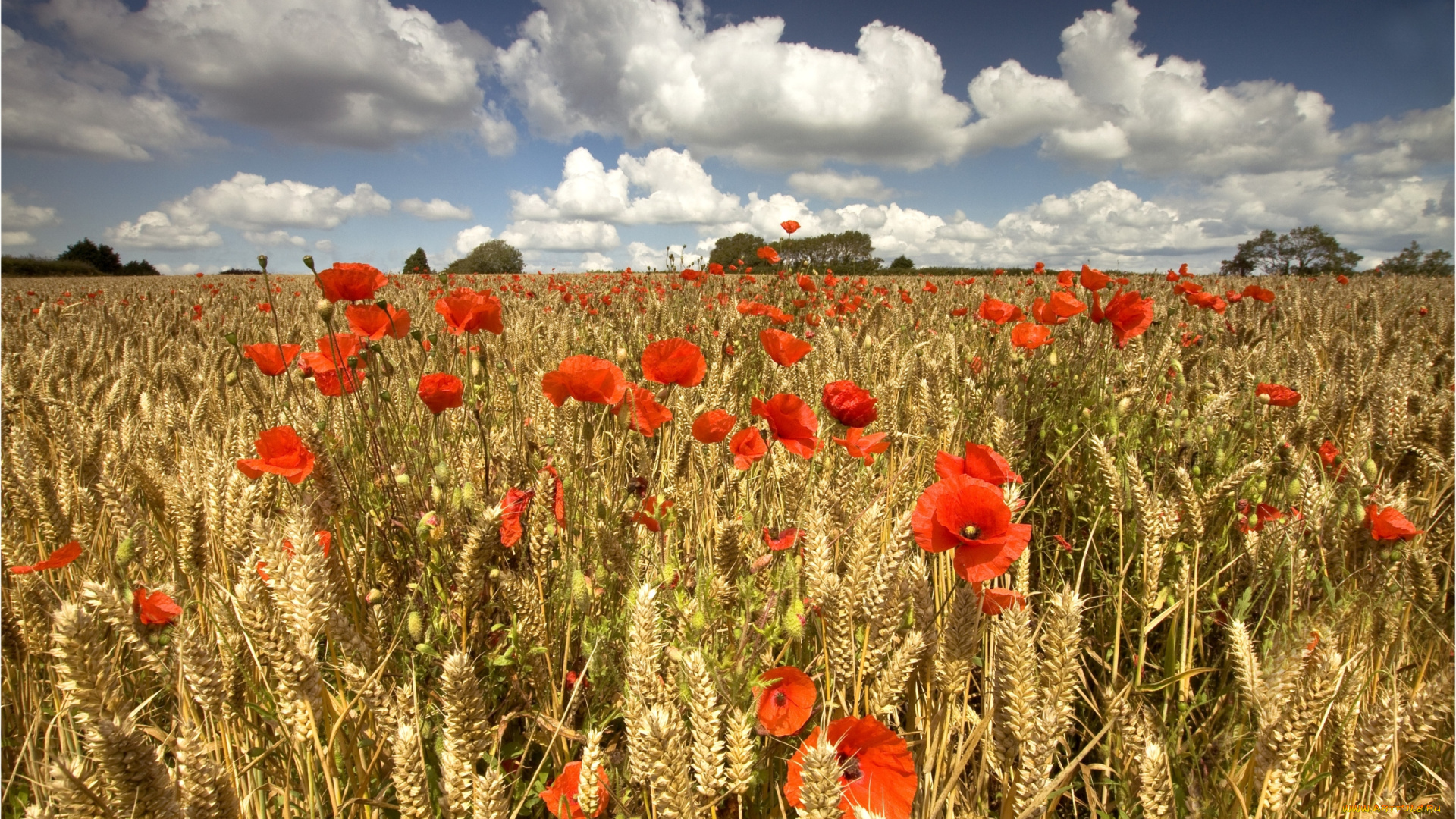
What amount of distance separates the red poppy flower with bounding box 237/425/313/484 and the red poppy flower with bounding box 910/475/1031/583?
1225 mm

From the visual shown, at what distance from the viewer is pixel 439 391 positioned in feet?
5.37

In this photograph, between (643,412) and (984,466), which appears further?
(643,412)

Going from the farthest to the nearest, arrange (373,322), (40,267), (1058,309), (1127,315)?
(40,267) < (1058,309) < (1127,315) < (373,322)

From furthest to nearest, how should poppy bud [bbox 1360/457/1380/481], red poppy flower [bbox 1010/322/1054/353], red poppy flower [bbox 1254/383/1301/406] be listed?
red poppy flower [bbox 1010/322/1054/353] → red poppy flower [bbox 1254/383/1301/406] → poppy bud [bbox 1360/457/1380/481]

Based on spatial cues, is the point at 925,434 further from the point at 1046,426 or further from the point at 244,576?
the point at 244,576

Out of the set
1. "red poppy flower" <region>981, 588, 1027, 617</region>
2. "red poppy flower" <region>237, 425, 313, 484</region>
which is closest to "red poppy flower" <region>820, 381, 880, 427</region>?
"red poppy flower" <region>981, 588, 1027, 617</region>

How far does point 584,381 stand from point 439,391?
20.2 inches

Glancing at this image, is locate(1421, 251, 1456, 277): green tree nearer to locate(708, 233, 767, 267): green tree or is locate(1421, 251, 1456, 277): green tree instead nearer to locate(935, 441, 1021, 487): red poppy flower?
locate(708, 233, 767, 267): green tree

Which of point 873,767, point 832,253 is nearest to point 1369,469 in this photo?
point 873,767

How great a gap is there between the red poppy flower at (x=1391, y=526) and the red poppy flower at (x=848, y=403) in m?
1.16

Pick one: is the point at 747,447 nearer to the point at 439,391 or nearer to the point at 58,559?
the point at 439,391

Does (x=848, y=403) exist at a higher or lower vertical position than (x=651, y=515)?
higher

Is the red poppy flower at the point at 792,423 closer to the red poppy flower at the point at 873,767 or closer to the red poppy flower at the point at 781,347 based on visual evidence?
the red poppy flower at the point at 781,347

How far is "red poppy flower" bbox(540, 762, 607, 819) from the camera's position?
874 millimetres
